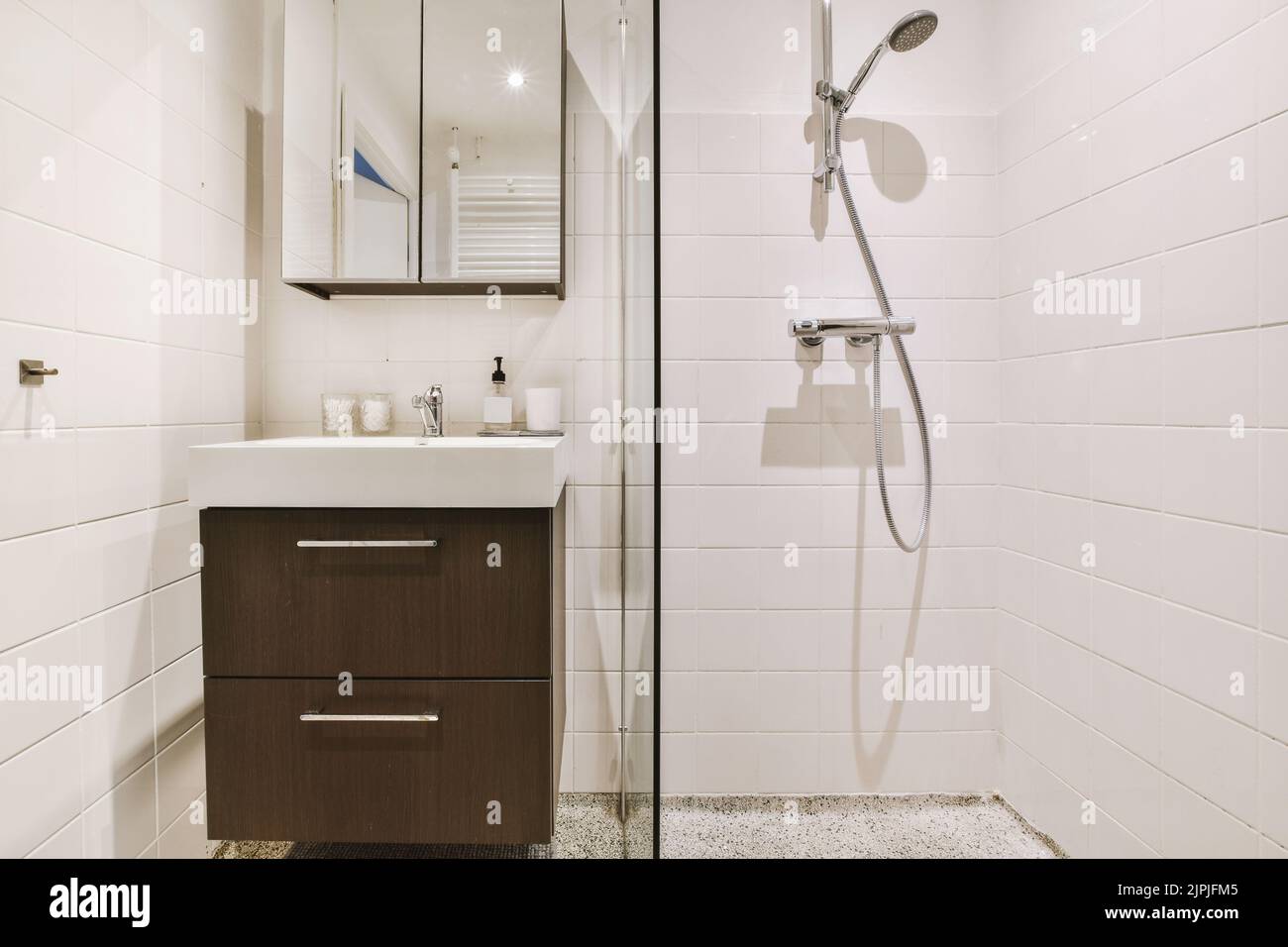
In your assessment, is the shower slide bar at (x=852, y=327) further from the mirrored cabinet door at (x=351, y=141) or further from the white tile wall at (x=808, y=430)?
the mirrored cabinet door at (x=351, y=141)

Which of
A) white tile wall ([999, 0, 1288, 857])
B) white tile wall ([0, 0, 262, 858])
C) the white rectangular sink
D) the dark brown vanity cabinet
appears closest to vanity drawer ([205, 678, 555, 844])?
the dark brown vanity cabinet

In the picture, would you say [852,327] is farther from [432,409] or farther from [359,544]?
[359,544]

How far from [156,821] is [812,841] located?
4.34 feet

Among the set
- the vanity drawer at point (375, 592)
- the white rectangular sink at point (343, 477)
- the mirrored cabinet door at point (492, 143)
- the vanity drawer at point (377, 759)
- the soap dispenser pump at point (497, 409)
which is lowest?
the vanity drawer at point (377, 759)

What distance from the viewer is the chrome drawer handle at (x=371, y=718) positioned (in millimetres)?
1035

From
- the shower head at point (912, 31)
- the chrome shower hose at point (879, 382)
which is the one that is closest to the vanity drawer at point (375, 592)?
the chrome shower hose at point (879, 382)

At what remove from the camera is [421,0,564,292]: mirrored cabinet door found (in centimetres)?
137

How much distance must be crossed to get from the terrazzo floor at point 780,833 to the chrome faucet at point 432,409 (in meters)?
0.91

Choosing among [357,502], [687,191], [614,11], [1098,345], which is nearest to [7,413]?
[357,502]

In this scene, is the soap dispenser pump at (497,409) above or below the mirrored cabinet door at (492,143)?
below

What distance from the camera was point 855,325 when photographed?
1.33 metres

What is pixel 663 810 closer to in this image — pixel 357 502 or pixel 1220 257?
pixel 357 502

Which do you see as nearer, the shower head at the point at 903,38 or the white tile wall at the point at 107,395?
the white tile wall at the point at 107,395

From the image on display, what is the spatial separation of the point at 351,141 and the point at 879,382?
1.35 m
